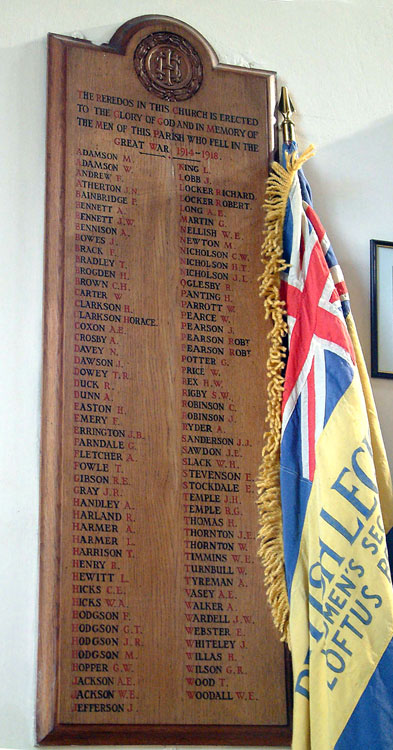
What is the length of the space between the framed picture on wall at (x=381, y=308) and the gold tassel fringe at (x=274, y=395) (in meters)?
0.25

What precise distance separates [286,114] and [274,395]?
0.70 meters

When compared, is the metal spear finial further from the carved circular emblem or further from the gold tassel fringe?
the carved circular emblem

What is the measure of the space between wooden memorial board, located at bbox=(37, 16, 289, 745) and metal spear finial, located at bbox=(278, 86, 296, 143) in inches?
1.1

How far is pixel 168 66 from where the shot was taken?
2.38 m

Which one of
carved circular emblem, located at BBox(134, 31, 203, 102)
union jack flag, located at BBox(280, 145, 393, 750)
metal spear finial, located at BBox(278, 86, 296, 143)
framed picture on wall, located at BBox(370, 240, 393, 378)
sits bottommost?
union jack flag, located at BBox(280, 145, 393, 750)

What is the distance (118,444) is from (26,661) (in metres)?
0.47

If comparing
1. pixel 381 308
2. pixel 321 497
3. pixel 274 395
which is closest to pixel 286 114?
pixel 381 308

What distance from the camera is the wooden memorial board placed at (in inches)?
79.9

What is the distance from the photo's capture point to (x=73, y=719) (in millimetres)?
1976

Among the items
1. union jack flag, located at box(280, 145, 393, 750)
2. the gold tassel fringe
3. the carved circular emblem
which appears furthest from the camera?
the carved circular emblem

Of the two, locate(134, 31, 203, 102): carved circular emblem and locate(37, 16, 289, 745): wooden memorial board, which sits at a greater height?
locate(134, 31, 203, 102): carved circular emblem

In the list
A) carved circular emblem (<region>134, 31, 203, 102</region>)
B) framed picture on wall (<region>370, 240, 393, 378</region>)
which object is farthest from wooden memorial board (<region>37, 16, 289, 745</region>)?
framed picture on wall (<region>370, 240, 393, 378</region>)

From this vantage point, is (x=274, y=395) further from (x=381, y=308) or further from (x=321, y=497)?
(x=381, y=308)

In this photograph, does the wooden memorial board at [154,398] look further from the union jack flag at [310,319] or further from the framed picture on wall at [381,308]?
the framed picture on wall at [381,308]
